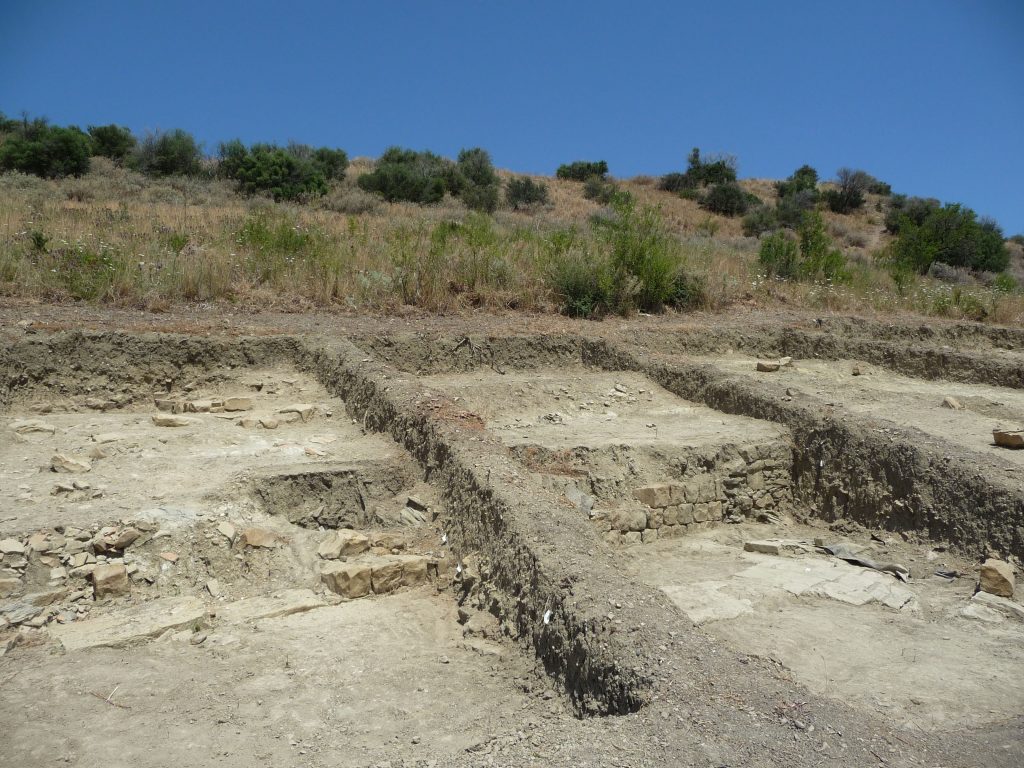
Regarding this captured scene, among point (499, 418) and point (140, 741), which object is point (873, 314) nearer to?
point (499, 418)

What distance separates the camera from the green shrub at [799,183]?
34881 mm

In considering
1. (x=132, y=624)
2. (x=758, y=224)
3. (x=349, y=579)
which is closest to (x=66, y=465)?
(x=132, y=624)

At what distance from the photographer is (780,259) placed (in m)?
13.7

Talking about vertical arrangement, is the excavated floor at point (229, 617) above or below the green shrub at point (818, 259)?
below

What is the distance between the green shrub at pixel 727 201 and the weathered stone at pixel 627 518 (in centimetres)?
2845

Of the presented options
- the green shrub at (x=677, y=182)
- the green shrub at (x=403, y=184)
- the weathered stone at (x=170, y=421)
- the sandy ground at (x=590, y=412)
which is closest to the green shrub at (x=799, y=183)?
the green shrub at (x=677, y=182)

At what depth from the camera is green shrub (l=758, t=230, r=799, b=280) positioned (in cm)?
1357

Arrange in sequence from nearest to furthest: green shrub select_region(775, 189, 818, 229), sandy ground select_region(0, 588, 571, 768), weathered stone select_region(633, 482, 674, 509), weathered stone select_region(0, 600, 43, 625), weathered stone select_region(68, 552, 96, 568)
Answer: sandy ground select_region(0, 588, 571, 768)
weathered stone select_region(0, 600, 43, 625)
weathered stone select_region(68, 552, 96, 568)
weathered stone select_region(633, 482, 674, 509)
green shrub select_region(775, 189, 818, 229)

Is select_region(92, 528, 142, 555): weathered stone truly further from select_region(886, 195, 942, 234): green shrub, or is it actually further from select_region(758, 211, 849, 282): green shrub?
select_region(886, 195, 942, 234): green shrub

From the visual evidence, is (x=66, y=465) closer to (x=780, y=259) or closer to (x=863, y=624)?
(x=863, y=624)

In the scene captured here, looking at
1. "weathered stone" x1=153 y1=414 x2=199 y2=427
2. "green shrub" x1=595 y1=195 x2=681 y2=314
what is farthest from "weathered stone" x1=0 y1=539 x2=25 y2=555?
"green shrub" x1=595 y1=195 x2=681 y2=314

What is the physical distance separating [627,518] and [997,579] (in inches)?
80.2

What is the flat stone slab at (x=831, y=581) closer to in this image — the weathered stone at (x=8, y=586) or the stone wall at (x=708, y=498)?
the stone wall at (x=708, y=498)

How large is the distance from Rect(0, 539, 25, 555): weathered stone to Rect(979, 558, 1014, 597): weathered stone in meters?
4.79
